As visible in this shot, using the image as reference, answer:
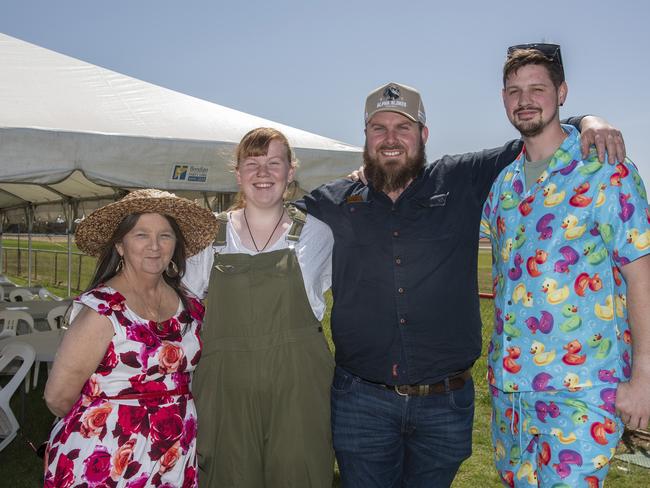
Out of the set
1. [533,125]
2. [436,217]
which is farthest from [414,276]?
[533,125]

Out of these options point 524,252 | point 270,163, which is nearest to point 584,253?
point 524,252

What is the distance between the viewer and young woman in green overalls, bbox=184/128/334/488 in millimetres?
2486

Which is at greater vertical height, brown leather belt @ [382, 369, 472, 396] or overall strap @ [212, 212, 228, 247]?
overall strap @ [212, 212, 228, 247]

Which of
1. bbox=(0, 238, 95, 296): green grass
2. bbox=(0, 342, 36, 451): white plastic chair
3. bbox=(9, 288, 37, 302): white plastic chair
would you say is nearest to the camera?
bbox=(0, 342, 36, 451): white plastic chair

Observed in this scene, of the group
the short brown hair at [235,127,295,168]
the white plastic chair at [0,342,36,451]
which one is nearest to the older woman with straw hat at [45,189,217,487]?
the short brown hair at [235,127,295,168]

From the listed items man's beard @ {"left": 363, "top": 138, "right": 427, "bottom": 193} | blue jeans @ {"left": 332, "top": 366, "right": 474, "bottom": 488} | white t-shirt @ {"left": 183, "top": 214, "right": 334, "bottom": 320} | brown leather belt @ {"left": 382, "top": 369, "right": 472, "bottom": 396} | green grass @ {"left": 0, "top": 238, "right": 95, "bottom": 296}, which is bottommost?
green grass @ {"left": 0, "top": 238, "right": 95, "bottom": 296}

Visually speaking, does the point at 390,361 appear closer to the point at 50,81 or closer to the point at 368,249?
the point at 368,249

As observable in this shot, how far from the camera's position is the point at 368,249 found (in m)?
2.47

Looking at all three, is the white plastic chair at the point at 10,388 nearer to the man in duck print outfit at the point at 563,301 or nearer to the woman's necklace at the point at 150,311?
the woman's necklace at the point at 150,311

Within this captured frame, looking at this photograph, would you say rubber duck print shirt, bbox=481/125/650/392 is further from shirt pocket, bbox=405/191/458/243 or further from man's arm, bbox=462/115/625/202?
shirt pocket, bbox=405/191/458/243

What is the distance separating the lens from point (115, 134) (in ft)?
12.4

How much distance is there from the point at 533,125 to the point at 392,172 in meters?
0.62

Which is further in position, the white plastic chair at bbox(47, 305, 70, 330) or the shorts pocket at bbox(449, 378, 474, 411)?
the white plastic chair at bbox(47, 305, 70, 330)

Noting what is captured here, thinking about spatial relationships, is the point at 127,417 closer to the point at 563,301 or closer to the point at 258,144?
the point at 258,144
